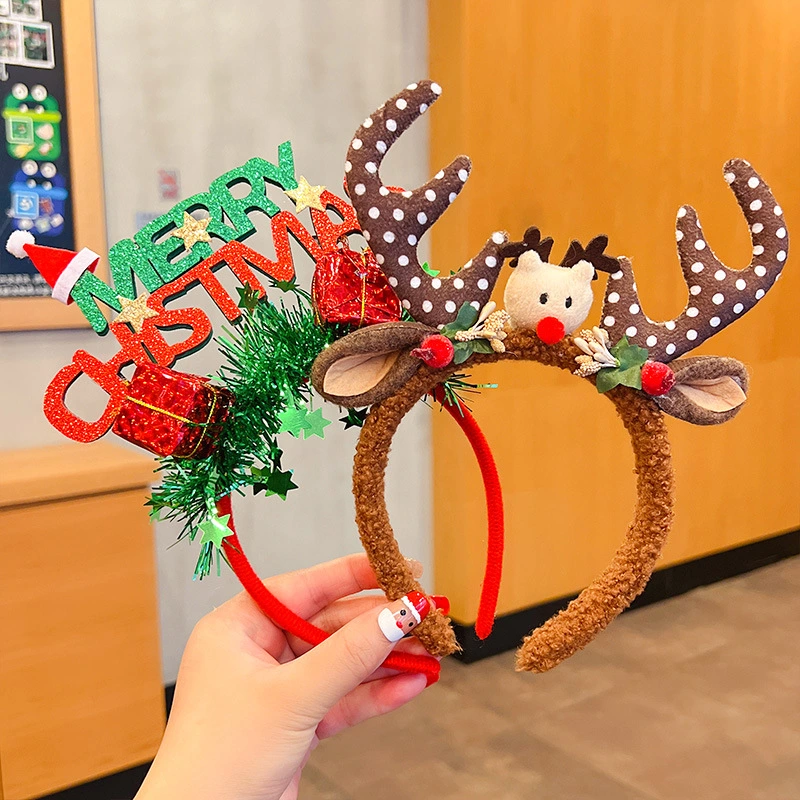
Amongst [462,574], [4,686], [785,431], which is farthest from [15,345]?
[785,431]

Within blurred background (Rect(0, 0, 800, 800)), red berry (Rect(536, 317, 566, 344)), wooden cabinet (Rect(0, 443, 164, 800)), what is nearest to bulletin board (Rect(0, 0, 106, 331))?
blurred background (Rect(0, 0, 800, 800))

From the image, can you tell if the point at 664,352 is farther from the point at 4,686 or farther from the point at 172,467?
the point at 4,686

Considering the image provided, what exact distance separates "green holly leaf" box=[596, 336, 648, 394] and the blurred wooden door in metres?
1.52

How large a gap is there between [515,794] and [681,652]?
0.96 metres

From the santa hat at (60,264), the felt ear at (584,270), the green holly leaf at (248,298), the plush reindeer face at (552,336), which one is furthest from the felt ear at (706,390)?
the santa hat at (60,264)

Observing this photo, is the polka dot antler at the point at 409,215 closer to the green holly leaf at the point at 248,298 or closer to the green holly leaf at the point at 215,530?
the green holly leaf at the point at 248,298

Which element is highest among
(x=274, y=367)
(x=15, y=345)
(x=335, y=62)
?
(x=335, y=62)

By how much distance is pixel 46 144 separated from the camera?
1.71 meters

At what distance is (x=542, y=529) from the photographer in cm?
256

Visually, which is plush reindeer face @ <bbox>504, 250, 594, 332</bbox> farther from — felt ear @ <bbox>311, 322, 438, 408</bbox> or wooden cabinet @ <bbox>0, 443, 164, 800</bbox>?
wooden cabinet @ <bbox>0, 443, 164, 800</bbox>

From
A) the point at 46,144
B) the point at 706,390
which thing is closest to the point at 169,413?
the point at 706,390

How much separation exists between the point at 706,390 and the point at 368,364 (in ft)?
0.91

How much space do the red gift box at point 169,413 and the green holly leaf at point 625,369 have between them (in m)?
0.32

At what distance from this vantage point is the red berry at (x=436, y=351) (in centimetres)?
62
